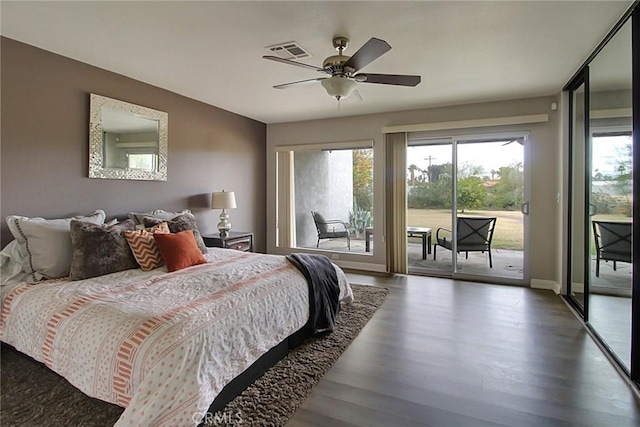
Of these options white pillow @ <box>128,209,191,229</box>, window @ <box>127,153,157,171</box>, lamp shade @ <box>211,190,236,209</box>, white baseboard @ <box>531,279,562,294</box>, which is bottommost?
white baseboard @ <box>531,279,562,294</box>

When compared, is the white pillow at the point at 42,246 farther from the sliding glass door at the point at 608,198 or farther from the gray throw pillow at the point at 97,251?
the sliding glass door at the point at 608,198

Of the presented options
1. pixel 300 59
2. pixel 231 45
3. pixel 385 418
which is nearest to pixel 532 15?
pixel 300 59

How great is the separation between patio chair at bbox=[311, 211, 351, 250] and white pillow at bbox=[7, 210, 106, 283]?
397 centimetres

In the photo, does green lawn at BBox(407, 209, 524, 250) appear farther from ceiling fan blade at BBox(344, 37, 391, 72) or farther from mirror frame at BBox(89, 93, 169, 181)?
mirror frame at BBox(89, 93, 169, 181)

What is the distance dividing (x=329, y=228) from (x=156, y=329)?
4.52 m

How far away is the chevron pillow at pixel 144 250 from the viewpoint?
2809mm

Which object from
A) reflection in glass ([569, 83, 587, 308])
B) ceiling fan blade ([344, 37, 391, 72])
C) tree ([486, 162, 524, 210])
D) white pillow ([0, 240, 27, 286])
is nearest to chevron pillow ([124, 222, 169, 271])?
white pillow ([0, 240, 27, 286])

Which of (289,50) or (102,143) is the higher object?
(289,50)

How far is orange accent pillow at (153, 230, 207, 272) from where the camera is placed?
9.31ft

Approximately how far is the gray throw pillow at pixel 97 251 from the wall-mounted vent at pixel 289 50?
2071mm

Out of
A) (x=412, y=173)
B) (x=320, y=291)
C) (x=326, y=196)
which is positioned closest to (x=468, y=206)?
(x=412, y=173)

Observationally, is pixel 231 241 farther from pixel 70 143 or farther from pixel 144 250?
pixel 70 143

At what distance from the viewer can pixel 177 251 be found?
2893 millimetres

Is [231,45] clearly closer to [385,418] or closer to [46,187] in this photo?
[46,187]
